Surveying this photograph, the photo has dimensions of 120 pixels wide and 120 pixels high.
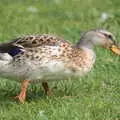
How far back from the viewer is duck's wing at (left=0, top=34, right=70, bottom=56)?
25.0 feet

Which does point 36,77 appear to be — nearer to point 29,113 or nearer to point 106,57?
point 29,113

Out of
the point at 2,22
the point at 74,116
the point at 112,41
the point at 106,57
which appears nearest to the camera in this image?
the point at 74,116

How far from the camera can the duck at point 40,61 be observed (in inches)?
296

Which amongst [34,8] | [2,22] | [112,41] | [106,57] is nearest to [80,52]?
[112,41]

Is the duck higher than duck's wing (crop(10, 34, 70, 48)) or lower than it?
lower

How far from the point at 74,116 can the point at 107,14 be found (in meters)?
6.47

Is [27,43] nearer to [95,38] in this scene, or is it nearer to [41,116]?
[95,38]

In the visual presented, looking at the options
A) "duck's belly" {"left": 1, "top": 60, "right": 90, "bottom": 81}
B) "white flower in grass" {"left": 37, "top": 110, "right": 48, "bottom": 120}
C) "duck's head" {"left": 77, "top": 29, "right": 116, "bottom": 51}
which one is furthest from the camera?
"duck's head" {"left": 77, "top": 29, "right": 116, "bottom": 51}

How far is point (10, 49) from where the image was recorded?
7.64m

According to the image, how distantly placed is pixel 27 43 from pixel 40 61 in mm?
299

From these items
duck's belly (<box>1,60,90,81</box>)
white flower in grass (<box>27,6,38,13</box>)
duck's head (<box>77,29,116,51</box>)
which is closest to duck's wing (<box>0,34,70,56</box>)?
duck's belly (<box>1,60,90,81</box>)

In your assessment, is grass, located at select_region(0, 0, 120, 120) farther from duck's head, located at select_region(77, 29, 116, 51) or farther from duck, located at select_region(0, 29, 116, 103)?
duck's head, located at select_region(77, 29, 116, 51)

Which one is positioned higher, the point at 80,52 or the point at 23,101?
the point at 80,52

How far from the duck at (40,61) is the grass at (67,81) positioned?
291mm
